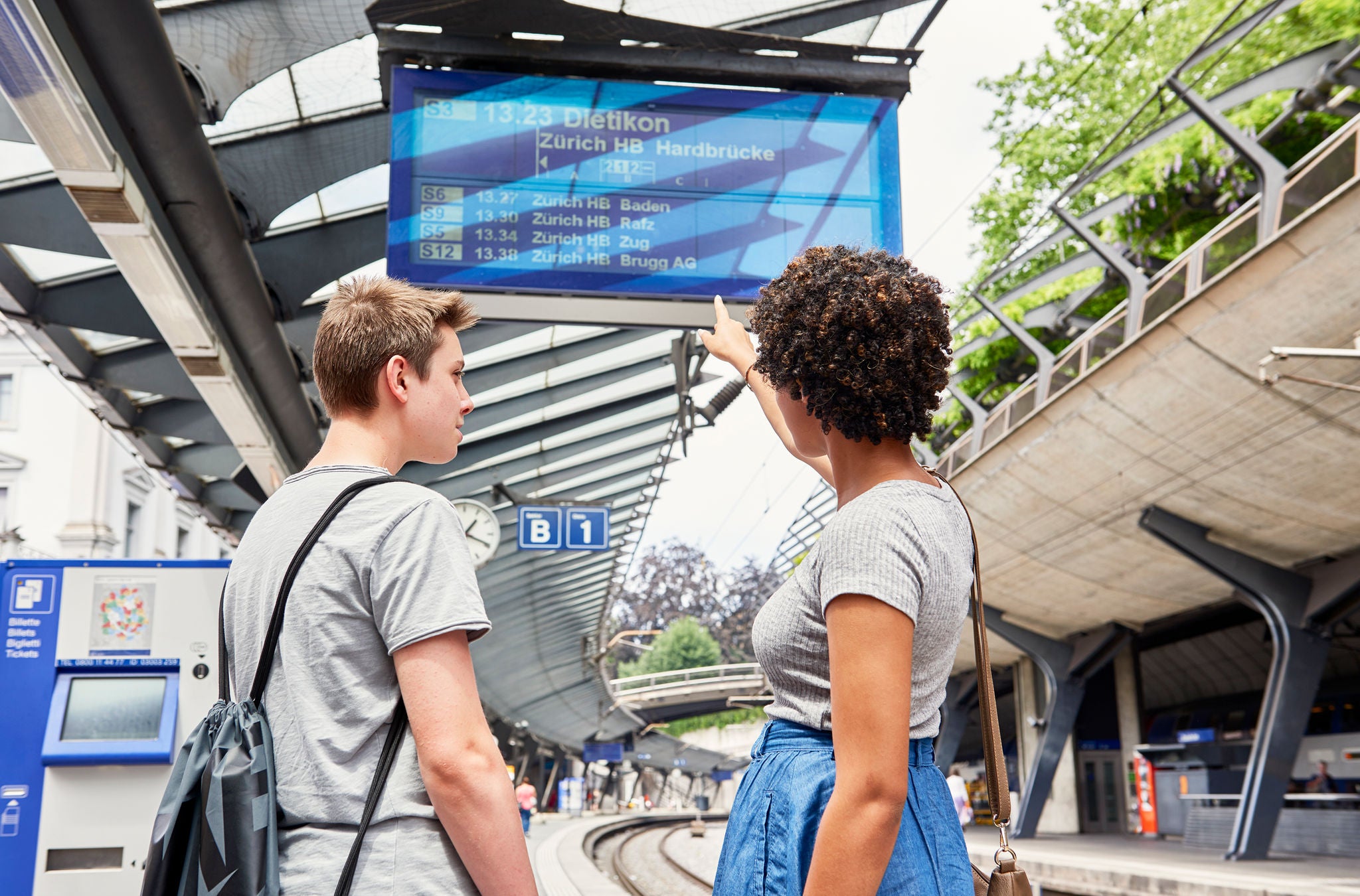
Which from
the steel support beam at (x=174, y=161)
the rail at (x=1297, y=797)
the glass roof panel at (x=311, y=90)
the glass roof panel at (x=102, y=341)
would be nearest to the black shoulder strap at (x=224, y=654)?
the steel support beam at (x=174, y=161)

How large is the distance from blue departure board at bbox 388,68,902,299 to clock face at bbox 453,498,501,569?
8497 millimetres

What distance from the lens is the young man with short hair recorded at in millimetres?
1689

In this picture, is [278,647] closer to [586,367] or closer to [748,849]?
[748,849]

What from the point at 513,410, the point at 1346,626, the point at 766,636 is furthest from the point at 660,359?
the point at 1346,626

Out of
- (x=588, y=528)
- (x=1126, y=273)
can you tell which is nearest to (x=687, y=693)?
(x=1126, y=273)

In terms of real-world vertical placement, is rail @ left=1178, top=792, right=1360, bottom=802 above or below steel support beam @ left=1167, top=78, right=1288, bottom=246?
below

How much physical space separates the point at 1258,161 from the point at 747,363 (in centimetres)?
1242

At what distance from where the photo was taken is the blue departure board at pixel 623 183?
16.9 ft

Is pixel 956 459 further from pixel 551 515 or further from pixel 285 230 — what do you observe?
pixel 285 230

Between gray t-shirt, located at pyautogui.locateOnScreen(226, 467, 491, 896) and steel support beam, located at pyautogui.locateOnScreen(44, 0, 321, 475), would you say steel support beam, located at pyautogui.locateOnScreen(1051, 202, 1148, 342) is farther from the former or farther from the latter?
gray t-shirt, located at pyautogui.locateOnScreen(226, 467, 491, 896)

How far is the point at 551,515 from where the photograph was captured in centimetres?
1420

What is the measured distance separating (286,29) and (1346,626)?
72.9ft

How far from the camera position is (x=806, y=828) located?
176cm

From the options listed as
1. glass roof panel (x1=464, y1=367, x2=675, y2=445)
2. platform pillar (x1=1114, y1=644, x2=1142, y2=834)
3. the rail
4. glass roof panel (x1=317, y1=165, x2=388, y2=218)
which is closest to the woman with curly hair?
glass roof panel (x1=317, y1=165, x2=388, y2=218)
